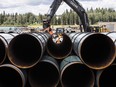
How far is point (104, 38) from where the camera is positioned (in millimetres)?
7004

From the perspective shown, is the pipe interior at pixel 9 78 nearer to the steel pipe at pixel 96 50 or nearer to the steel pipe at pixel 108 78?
the steel pipe at pixel 96 50

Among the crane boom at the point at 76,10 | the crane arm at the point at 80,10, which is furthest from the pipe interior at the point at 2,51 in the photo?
the crane arm at the point at 80,10

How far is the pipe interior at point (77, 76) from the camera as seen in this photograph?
673cm

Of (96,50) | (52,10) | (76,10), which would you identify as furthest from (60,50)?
(52,10)

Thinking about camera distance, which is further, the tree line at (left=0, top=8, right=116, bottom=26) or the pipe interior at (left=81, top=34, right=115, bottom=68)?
the tree line at (left=0, top=8, right=116, bottom=26)

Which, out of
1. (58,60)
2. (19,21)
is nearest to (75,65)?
(58,60)

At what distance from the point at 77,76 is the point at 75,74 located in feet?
0.23

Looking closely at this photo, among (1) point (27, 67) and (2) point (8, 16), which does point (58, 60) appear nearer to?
(1) point (27, 67)

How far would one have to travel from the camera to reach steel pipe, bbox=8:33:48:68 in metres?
6.64

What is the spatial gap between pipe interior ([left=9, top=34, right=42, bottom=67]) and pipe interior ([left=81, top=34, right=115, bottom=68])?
1058 mm

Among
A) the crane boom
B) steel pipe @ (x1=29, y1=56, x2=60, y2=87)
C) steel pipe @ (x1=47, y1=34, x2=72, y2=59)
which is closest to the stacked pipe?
steel pipe @ (x1=29, y1=56, x2=60, y2=87)

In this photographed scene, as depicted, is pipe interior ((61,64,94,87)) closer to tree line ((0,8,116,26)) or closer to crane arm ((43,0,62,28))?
crane arm ((43,0,62,28))

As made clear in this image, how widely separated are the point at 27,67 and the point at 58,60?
5.54 feet

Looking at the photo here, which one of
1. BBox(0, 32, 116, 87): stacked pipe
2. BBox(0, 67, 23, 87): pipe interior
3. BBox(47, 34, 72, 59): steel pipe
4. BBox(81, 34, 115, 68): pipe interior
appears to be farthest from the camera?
BBox(47, 34, 72, 59): steel pipe
